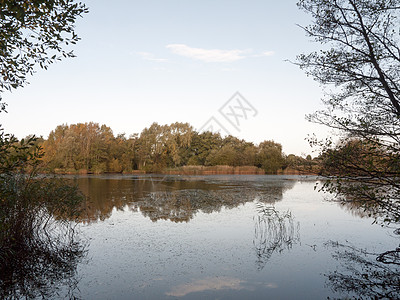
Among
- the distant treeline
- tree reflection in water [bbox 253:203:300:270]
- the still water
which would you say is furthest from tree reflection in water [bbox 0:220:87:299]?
the distant treeline

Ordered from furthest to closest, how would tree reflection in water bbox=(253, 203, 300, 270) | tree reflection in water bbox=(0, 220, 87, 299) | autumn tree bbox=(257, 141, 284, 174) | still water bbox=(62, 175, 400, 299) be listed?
autumn tree bbox=(257, 141, 284, 174) < tree reflection in water bbox=(253, 203, 300, 270) < still water bbox=(62, 175, 400, 299) < tree reflection in water bbox=(0, 220, 87, 299)

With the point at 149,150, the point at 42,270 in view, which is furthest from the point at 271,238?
the point at 149,150

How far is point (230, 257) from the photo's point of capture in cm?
671

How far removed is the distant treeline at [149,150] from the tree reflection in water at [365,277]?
3931cm

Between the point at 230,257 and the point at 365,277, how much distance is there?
2669mm

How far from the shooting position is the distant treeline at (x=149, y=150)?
45.7m

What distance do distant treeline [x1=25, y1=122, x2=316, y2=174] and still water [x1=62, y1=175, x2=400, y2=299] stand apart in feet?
119

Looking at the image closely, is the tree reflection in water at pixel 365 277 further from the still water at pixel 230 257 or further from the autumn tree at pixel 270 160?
the autumn tree at pixel 270 160

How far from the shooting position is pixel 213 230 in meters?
9.22

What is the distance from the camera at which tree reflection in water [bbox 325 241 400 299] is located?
4863 millimetres

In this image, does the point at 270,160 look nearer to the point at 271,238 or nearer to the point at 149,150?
the point at 149,150

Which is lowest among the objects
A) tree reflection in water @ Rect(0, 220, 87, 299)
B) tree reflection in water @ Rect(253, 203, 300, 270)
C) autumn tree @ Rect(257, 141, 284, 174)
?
tree reflection in water @ Rect(253, 203, 300, 270)

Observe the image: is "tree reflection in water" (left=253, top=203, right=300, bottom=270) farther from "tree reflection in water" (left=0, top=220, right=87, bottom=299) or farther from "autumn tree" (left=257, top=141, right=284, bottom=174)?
"autumn tree" (left=257, top=141, right=284, bottom=174)

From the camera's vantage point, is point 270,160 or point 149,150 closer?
point 270,160
